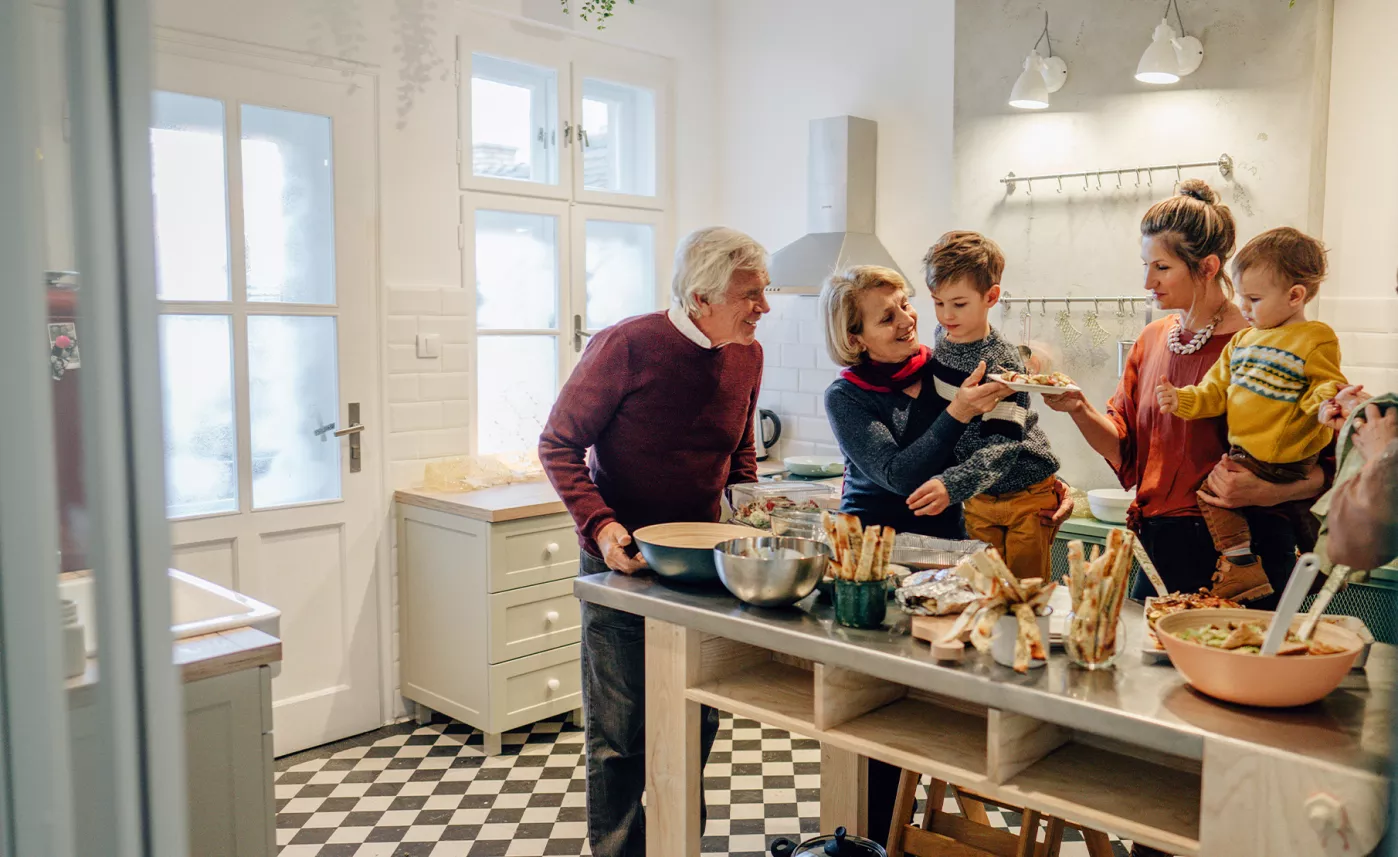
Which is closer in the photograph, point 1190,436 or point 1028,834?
point 1028,834

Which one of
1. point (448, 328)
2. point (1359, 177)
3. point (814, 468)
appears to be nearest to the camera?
point (1359, 177)

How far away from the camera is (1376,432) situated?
1.13 meters

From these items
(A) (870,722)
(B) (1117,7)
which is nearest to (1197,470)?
(A) (870,722)

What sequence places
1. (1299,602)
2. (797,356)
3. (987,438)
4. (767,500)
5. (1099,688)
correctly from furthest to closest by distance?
(797,356) → (767,500) → (987,438) → (1099,688) → (1299,602)

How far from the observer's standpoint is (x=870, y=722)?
2.02 m

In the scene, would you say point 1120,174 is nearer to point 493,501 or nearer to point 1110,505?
point 1110,505

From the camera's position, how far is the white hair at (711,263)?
2625mm

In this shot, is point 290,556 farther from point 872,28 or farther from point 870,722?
point 872,28

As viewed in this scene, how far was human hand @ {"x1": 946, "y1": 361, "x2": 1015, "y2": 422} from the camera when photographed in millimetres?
2305

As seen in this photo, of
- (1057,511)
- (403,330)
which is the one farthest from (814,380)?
(1057,511)

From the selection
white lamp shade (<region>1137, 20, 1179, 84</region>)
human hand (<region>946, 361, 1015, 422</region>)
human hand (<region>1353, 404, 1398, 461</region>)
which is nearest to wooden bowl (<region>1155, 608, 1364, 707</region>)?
human hand (<region>1353, 404, 1398, 461</region>)

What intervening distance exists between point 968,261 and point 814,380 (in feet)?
8.42

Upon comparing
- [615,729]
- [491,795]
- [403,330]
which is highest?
[403,330]

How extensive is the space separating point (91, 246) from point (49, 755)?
455 millimetres
